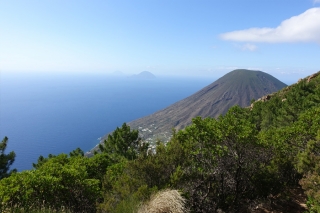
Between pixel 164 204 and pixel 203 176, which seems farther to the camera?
pixel 203 176

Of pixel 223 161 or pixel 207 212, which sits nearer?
pixel 207 212

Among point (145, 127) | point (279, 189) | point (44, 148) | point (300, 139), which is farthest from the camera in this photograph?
point (145, 127)

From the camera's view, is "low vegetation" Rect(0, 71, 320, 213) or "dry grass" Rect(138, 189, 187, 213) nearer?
"dry grass" Rect(138, 189, 187, 213)

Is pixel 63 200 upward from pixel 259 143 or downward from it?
downward

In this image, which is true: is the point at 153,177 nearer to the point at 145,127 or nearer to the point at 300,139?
the point at 300,139

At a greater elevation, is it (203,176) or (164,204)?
(164,204)

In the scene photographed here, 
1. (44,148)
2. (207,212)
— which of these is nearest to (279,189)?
(207,212)

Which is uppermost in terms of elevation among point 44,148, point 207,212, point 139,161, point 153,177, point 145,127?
point 139,161

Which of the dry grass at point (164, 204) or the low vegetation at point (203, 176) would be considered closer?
the dry grass at point (164, 204)
